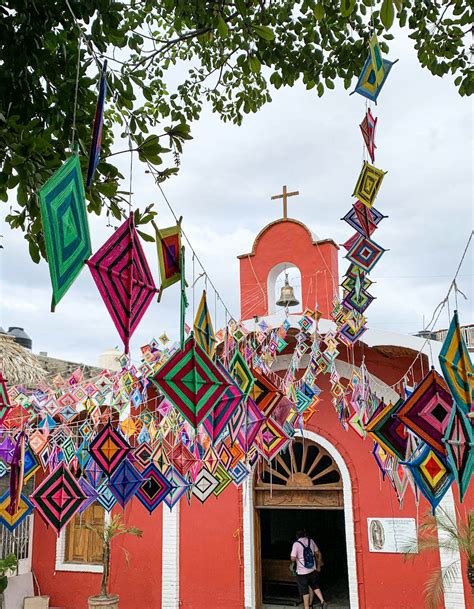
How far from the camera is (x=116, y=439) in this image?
5938mm

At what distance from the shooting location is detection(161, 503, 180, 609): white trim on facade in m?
10.1

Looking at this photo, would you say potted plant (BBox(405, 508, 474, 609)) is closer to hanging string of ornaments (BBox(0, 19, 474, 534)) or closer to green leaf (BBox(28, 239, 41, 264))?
hanging string of ornaments (BBox(0, 19, 474, 534))

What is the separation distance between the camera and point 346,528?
9430 millimetres

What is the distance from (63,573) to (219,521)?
3376 mm

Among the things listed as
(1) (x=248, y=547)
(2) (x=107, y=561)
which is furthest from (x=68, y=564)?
(1) (x=248, y=547)

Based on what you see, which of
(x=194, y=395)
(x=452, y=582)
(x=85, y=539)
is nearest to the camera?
(x=194, y=395)

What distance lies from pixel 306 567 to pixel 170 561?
2416 mm

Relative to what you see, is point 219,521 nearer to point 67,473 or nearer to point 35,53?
point 67,473

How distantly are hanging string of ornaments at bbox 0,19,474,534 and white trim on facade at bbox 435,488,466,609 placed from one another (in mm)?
1123

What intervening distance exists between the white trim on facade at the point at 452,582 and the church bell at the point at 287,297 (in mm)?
3899

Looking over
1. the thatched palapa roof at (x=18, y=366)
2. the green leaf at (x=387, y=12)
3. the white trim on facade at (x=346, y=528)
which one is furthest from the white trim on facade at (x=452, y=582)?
the green leaf at (x=387, y=12)

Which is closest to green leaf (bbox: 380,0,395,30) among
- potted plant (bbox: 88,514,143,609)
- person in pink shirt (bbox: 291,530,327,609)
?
person in pink shirt (bbox: 291,530,327,609)

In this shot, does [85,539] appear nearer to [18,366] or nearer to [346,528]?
[18,366]

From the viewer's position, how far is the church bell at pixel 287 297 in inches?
396
